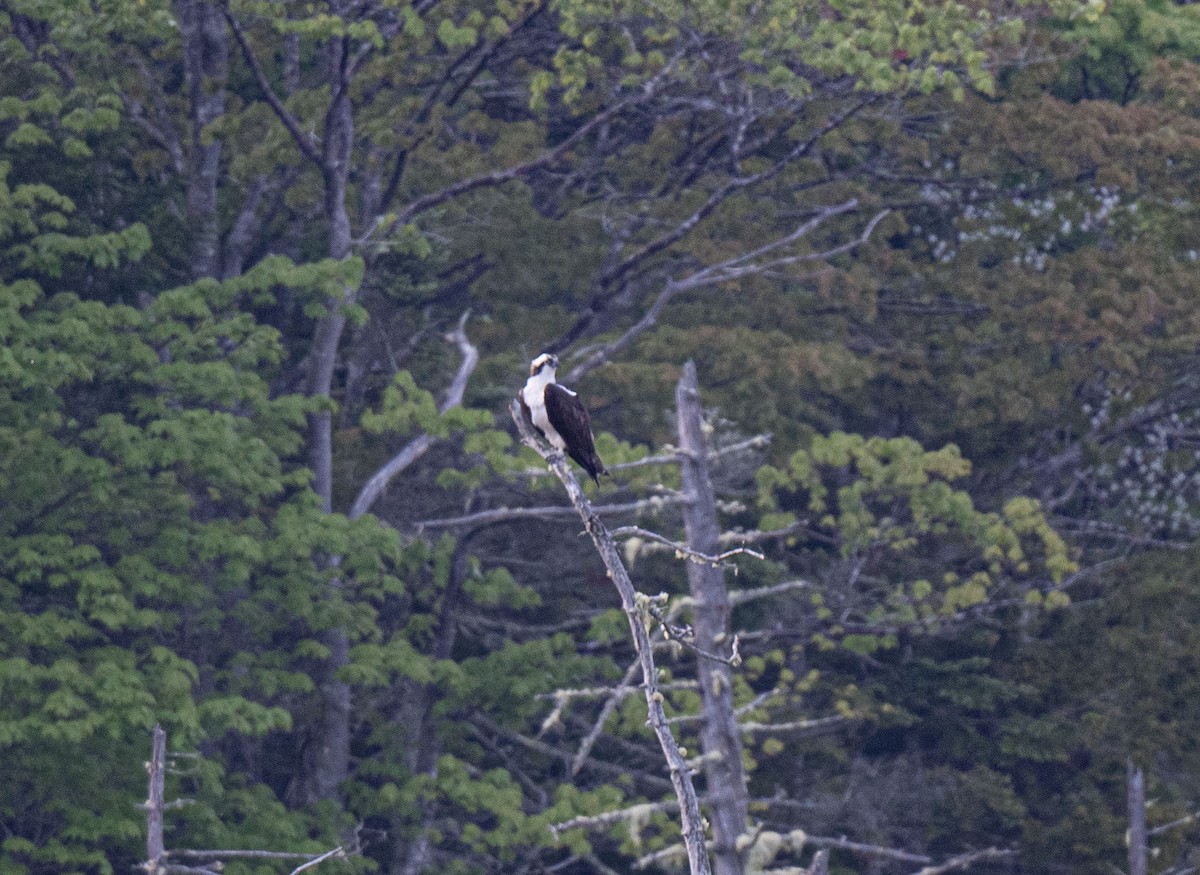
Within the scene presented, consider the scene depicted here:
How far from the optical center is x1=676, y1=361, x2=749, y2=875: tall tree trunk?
1386 cm

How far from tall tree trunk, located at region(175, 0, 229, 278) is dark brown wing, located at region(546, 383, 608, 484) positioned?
29.9 ft

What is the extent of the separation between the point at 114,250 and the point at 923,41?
25.0 ft

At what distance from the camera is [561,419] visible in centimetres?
955

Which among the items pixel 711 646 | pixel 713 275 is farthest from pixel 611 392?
pixel 711 646

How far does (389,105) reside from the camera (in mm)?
19469

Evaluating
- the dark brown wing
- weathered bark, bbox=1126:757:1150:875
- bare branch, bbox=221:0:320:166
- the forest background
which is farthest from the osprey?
bare branch, bbox=221:0:320:166

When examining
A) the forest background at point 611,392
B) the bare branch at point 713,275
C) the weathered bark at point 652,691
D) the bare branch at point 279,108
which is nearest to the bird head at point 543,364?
the weathered bark at point 652,691

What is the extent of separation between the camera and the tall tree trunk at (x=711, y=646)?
1386 cm

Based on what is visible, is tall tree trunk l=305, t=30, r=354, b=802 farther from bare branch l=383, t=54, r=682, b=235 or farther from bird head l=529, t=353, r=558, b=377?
bird head l=529, t=353, r=558, b=377

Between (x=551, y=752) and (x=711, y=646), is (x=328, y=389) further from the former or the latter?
(x=711, y=646)

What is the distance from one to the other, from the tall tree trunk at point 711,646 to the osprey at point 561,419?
3.94 metres

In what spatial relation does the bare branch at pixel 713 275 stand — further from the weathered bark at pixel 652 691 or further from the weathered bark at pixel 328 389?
the weathered bark at pixel 652 691

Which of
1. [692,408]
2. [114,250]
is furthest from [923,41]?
[114,250]

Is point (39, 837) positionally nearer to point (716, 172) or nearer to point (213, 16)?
point (213, 16)
